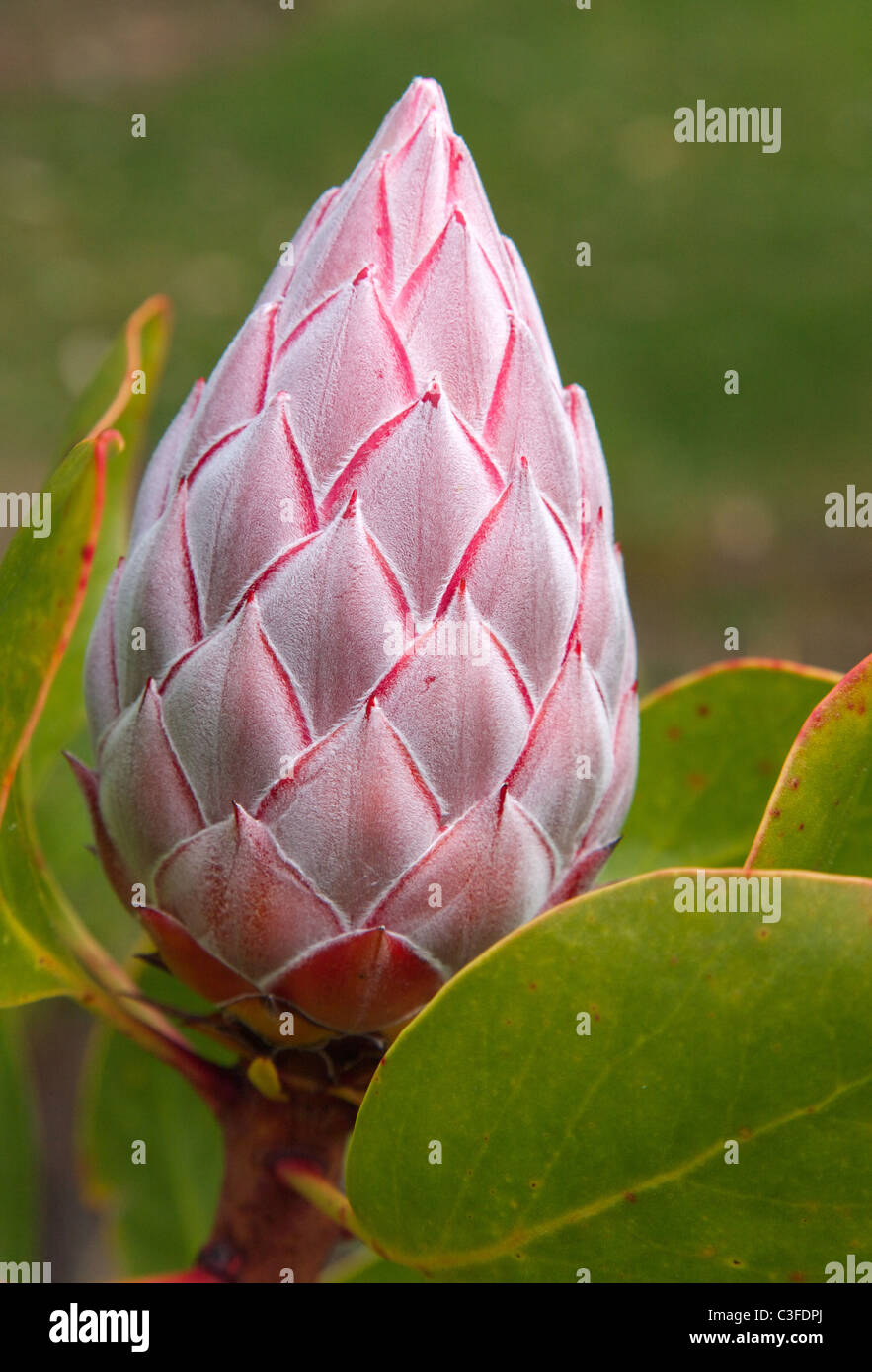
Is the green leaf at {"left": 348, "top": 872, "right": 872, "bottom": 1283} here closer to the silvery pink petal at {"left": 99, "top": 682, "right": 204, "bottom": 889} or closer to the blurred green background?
the silvery pink petal at {"left": 99, "top": 682, "right": 204, "bottom": 889}

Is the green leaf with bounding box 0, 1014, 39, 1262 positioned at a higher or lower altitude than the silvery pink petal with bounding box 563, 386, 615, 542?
lower

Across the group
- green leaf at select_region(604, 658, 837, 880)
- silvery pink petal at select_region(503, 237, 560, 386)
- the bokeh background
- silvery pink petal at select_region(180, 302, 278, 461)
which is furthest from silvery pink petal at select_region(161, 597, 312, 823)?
the bokeh background

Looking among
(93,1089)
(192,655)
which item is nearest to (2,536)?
(93,1089)

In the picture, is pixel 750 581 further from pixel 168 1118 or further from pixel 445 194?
pixel 445 194

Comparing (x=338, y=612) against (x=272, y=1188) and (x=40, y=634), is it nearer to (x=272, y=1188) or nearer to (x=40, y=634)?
(x=40, y=634)

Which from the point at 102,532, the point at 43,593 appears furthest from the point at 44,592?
the point at 102,532
